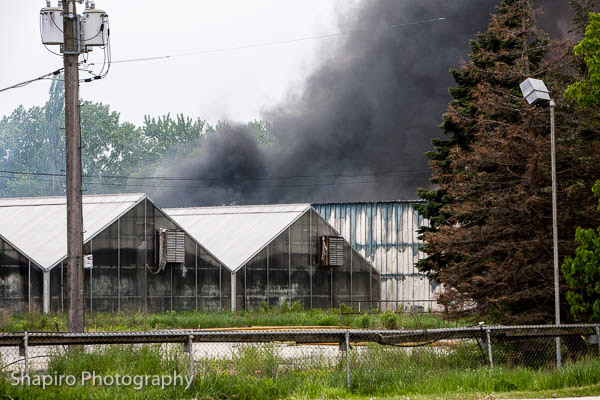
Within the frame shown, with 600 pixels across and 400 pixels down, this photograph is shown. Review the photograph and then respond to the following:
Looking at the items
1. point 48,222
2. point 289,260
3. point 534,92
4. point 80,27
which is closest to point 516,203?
point 534,92

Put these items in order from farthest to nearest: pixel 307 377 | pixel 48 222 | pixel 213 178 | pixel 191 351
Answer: pixel 213 178 < pixel 48 222 < pixel 307 377 < pixel 191 351

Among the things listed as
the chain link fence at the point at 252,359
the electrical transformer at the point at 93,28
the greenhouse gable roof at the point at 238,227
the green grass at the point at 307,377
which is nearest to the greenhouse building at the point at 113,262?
the greenhouse gable roof at the point at 238,227

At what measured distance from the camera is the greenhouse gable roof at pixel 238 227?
48312mm

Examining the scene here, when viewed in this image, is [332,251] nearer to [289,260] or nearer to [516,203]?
[289,260]

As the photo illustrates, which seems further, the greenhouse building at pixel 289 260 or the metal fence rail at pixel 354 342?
the greenhouse building at pixel 289 260

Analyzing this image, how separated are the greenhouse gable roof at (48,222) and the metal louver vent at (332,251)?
1135 cm

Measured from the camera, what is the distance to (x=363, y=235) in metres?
63.8

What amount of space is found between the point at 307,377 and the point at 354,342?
2.40m

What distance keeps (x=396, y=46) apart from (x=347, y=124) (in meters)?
8.36

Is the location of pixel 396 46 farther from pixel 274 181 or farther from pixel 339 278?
pixel 339 278

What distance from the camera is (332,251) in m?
50.2

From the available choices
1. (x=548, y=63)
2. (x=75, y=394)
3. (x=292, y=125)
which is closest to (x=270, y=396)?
(x=75, y=394)

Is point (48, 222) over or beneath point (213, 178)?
beneath

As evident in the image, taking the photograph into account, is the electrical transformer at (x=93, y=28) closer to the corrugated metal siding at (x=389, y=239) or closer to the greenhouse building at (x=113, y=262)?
the greenhouse building at (x=113, y=262)
